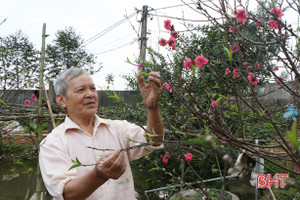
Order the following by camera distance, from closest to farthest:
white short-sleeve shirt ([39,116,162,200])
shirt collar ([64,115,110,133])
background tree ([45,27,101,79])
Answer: white short-sleeve shirt ([39,116,162,200])
shirt collar ([64,115,110,133])
background tree ([45,27,101,79])

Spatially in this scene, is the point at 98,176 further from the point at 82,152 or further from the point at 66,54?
the point at 66,54

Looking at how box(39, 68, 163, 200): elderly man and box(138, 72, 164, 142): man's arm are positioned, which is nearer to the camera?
box(39, 68, 163, 200): elderly man

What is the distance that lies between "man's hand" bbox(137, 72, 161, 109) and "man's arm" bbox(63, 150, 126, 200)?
0.46 m

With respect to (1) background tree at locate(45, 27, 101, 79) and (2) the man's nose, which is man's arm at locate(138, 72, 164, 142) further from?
(1) background tree at locate(45, 27, 101, 79)

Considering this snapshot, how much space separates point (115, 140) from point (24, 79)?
166 centimetres

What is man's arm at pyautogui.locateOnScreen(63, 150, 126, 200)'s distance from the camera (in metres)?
1.18

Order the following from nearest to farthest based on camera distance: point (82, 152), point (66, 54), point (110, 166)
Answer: point (110, 166) < point (82, 152) < point (66, 54)

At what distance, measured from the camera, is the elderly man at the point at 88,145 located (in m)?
1.26

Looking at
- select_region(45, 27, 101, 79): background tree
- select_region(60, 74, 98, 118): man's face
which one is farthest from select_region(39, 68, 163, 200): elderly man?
select_region(45, 27, 101, 79): background tree

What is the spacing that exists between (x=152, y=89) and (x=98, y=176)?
60 cm

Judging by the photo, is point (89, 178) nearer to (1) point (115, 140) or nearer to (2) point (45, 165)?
(2) point (45, 165)

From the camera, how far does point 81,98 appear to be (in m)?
1.75

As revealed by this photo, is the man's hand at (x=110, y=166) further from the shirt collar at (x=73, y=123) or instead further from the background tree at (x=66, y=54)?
the background tree at (x=66, y=54)

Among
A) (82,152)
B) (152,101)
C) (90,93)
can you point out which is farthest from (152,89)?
(82,152)
